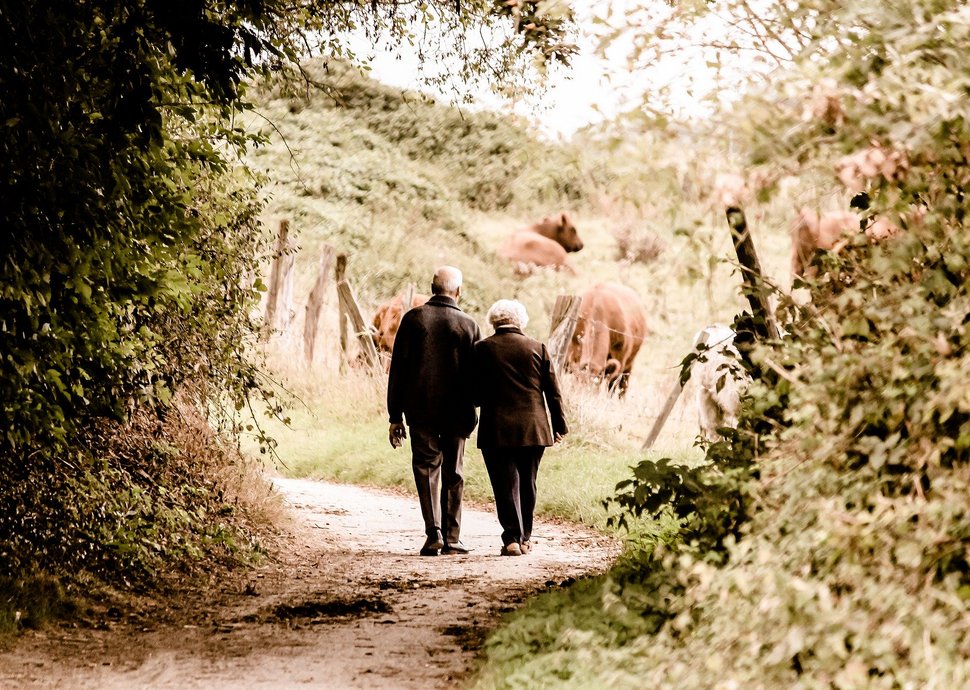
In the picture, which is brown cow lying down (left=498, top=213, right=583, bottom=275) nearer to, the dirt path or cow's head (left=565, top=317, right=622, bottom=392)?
cow's head (left=565, top=317, right=622, bottom=392)

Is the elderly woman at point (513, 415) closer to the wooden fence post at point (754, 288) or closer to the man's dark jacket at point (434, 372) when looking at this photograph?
the man's dark jacket at point (434, 372)

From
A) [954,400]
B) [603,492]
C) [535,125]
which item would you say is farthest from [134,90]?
[603,492]

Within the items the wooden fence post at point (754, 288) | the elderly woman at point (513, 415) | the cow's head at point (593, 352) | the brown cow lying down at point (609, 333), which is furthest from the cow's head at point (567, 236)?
the wooden fence post at point (754, 288)

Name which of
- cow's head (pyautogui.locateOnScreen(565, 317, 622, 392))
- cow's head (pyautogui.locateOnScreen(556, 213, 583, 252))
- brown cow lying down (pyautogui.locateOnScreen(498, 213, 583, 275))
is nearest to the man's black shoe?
cow's head (pyautogui.locateOnScreen(565, 317, 622, 392))

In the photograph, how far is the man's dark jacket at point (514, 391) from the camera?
8469 millimetres

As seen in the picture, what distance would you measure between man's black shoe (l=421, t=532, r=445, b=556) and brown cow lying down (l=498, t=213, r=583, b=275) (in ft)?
67.0

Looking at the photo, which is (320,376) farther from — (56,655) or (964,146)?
(964,146)

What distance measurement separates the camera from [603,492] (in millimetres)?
10836

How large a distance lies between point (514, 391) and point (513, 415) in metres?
0.19

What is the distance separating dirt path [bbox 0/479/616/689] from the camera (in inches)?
210

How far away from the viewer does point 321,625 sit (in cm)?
636

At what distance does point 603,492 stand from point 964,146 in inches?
295

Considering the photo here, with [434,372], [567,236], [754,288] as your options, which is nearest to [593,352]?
[434,372]

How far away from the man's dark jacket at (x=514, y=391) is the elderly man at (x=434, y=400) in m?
0.16
